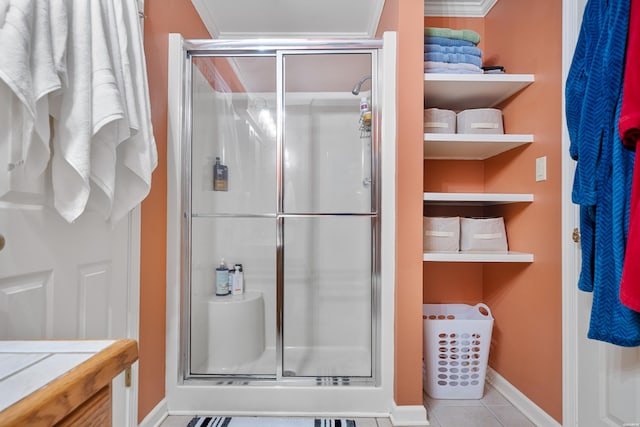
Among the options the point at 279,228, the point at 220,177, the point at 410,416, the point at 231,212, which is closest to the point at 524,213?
the point at 410,416

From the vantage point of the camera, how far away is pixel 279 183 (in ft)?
6.00

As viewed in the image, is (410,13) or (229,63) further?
(229,63)

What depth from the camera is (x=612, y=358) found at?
1263 millimetres

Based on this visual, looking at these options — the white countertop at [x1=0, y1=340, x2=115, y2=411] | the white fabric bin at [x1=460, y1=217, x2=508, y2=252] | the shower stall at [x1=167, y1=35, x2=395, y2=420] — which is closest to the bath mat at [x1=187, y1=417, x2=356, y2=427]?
the shower stall at [x1=167, y1=35, x2=395, y2=420]

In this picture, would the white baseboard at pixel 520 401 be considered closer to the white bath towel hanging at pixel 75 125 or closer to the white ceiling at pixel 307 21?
the white ceiling at pixel 307 21

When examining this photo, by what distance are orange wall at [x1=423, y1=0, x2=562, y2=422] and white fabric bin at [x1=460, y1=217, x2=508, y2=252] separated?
4.2 inches

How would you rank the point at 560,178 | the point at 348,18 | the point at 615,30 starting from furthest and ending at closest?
1. the point at 348,18
2. the point at 560,178
3. the point at 615,30

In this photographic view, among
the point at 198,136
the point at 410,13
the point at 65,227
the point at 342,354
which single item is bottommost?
the point at 342,354

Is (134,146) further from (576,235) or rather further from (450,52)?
(576,235)

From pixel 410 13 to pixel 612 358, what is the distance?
1725 millimetres

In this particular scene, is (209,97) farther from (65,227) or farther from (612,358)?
(612,358)

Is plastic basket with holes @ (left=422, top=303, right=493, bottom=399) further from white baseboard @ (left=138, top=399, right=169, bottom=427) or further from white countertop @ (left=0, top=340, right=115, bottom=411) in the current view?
white countertop @ (left=0, top=340, right=115, bottom=411)

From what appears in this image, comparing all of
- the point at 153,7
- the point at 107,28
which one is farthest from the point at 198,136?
the point at 107,28

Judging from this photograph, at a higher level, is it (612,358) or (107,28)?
(107,28)
